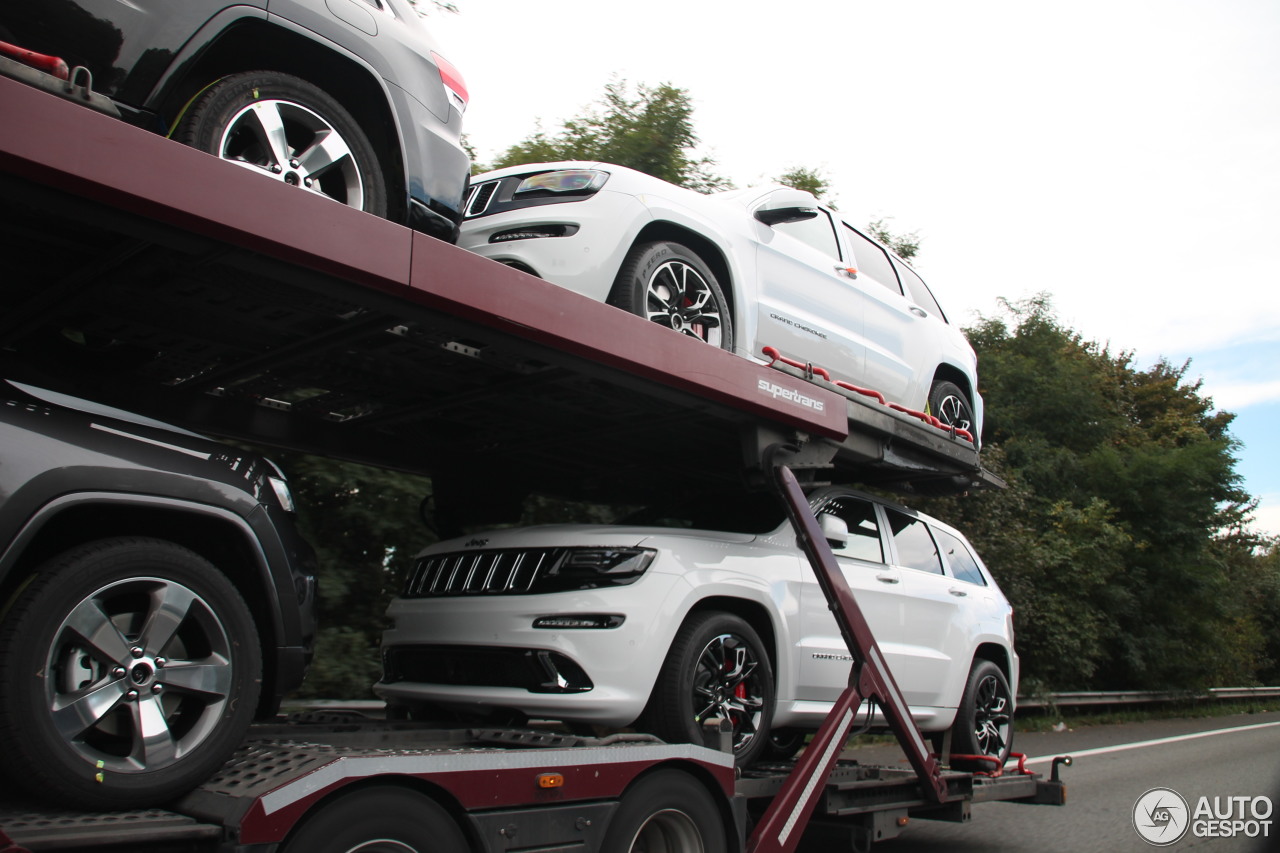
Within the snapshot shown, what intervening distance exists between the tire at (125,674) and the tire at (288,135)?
1334 millimetres

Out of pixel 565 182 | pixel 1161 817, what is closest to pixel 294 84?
pixel 565 182

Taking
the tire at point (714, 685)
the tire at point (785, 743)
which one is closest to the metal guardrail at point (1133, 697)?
the tire at point (785, 743)

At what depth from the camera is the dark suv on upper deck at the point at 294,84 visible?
309cm

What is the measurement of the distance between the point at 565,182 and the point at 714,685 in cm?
252

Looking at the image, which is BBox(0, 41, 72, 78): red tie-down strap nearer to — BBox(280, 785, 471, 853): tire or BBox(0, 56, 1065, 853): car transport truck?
BBox(0, 56, 1065, 853): car transport truck

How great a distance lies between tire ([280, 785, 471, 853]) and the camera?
277cm

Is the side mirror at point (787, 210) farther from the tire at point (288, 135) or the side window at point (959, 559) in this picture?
the tire at point (288, 135)

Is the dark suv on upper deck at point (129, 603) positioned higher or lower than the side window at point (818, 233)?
lower

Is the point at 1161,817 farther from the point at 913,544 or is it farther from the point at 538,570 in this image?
the point at 538,570

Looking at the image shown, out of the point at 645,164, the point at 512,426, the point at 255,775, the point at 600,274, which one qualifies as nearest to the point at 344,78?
the point at 600,274

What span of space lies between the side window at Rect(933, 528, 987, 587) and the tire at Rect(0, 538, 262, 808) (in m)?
4.76

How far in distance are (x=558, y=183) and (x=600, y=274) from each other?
26.7 inches

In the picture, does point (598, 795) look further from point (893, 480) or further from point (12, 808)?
point (893, 480)

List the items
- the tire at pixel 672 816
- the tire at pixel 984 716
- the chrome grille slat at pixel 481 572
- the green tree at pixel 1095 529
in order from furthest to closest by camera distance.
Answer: the green tree at pixel 1095 529 < the tire at pixel 984 716 < the chrome grille slat at pixel 481 572 < the tire at pixel 672 816
